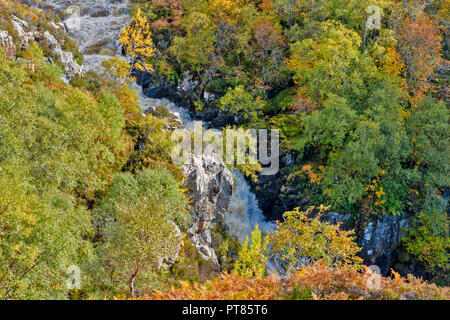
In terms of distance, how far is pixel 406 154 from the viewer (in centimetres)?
2077

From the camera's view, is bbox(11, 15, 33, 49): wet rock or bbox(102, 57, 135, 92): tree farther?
bbox(102, 57, 135, 92): tree

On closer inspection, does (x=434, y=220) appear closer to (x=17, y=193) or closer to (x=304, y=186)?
(x=304, y=186)

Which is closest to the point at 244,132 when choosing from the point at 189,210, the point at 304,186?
the point at 304,186

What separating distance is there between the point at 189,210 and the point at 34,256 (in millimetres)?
11509

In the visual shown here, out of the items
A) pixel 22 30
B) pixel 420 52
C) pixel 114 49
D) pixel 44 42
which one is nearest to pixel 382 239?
pixel 420 52

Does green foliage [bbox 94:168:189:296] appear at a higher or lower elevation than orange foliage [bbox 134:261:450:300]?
lower

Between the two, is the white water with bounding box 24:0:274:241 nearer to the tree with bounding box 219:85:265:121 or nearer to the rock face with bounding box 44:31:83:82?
the tree with bounding box 219:85:265:121

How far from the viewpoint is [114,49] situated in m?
34.7

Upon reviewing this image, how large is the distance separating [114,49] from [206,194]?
22895 mm

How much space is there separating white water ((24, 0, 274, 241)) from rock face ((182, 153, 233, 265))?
8.00ft

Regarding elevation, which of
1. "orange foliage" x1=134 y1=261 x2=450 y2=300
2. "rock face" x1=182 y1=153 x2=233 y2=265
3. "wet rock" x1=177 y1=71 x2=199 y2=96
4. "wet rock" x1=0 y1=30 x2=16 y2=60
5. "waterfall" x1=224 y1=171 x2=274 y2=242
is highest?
"wet rock" x1=0 y1=30 x2=16 y2=60

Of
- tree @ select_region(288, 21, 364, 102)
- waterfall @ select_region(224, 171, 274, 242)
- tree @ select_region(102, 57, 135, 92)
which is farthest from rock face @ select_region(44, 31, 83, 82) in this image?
tree @ select_region(288, 21, 364, 102)

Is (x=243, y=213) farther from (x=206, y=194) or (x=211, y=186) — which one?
(x=206, y=194)

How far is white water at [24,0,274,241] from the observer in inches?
988
